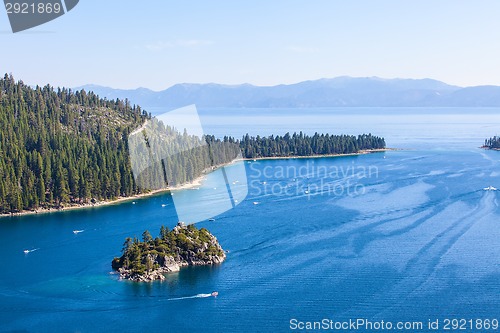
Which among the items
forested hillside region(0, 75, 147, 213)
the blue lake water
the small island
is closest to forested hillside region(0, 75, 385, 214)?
forested hillside region(0, 75, 147, 213)

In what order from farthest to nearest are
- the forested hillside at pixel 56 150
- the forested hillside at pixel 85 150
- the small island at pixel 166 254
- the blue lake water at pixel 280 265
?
the forested hillside at pixel 85 150 → the forested hillside at pixel 56 150 → the small island at pixel 166 254 → the blue lake water at pixel 280 265

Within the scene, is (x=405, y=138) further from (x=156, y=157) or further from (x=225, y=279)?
(x=225, y=279)

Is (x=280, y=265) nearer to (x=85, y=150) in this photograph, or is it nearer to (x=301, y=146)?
(x=85, y=150)

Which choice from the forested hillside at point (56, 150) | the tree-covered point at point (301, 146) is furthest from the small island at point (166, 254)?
the tree-covered point at point (301, 146)

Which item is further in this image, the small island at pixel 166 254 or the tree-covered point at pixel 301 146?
the tree-covered point at pixel 301 146

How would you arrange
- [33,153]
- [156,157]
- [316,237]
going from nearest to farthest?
[316,237]
[33,153]
[156,157]

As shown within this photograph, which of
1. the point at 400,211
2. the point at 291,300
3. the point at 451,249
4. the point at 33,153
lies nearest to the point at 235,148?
the point at 33,153

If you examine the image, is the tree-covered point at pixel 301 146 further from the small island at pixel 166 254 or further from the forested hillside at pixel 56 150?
the small island at pixel 166 254
